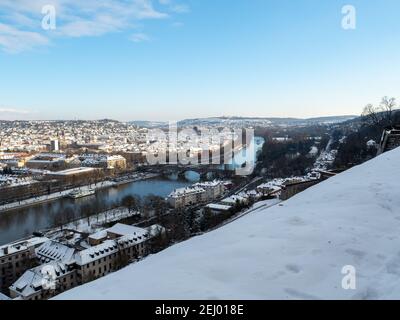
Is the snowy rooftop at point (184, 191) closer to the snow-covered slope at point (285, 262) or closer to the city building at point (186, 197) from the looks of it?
the city building at point (186, 197)

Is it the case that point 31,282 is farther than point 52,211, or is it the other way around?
point 52,211

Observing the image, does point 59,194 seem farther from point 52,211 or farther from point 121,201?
point 121,201

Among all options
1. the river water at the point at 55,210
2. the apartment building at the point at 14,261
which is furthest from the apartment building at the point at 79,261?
the river water at the point at 55,210

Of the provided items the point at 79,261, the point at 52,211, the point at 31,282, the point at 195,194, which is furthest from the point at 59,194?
the point at 31,282

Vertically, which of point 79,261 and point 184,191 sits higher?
point 184,191

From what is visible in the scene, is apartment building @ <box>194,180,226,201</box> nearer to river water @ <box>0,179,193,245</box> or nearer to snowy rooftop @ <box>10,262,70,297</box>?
river water @ <box>0,179,193,245</box>
